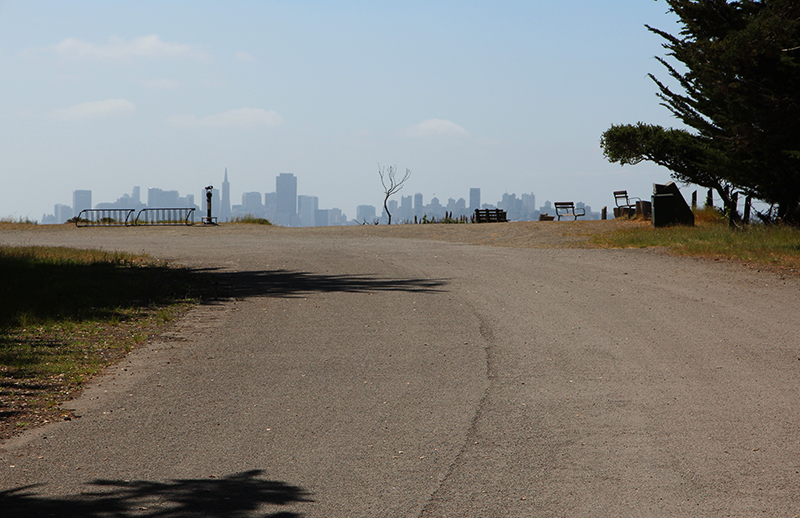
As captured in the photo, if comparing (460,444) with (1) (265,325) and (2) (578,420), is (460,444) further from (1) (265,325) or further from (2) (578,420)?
(1) (265,325)

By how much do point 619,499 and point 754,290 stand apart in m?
9.10

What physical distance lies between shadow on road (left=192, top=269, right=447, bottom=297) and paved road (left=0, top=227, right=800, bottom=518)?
1.25 m

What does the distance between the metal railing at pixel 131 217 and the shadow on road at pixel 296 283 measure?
24110 millimetres

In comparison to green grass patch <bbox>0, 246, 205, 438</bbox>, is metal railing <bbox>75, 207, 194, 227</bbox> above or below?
above

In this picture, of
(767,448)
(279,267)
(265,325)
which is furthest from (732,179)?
(767,448)

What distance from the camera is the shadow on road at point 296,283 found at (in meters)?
12.2

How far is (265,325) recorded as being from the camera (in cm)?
915

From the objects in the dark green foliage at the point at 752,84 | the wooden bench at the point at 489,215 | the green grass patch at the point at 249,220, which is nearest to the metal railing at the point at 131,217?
the green grass patch at the point at 249,220

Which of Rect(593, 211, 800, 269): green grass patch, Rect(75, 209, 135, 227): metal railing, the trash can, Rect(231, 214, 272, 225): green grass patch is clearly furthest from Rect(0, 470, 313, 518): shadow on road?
Rect(231, 214, 272, 225): green grass patch

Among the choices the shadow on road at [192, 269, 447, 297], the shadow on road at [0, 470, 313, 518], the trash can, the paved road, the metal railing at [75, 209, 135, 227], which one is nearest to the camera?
the shadow on road at [0, 470, 313, 518]

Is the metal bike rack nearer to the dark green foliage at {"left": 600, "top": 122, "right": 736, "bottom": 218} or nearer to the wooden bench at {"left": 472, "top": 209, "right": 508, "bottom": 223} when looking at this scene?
the wooden bench at {"left": 472, "top": 209, "right": 508, "bottom": 223}

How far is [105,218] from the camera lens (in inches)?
1523

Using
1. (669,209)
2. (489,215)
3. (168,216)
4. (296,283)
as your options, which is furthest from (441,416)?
(489,215)

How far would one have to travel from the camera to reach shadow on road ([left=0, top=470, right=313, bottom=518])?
12.2 feet
